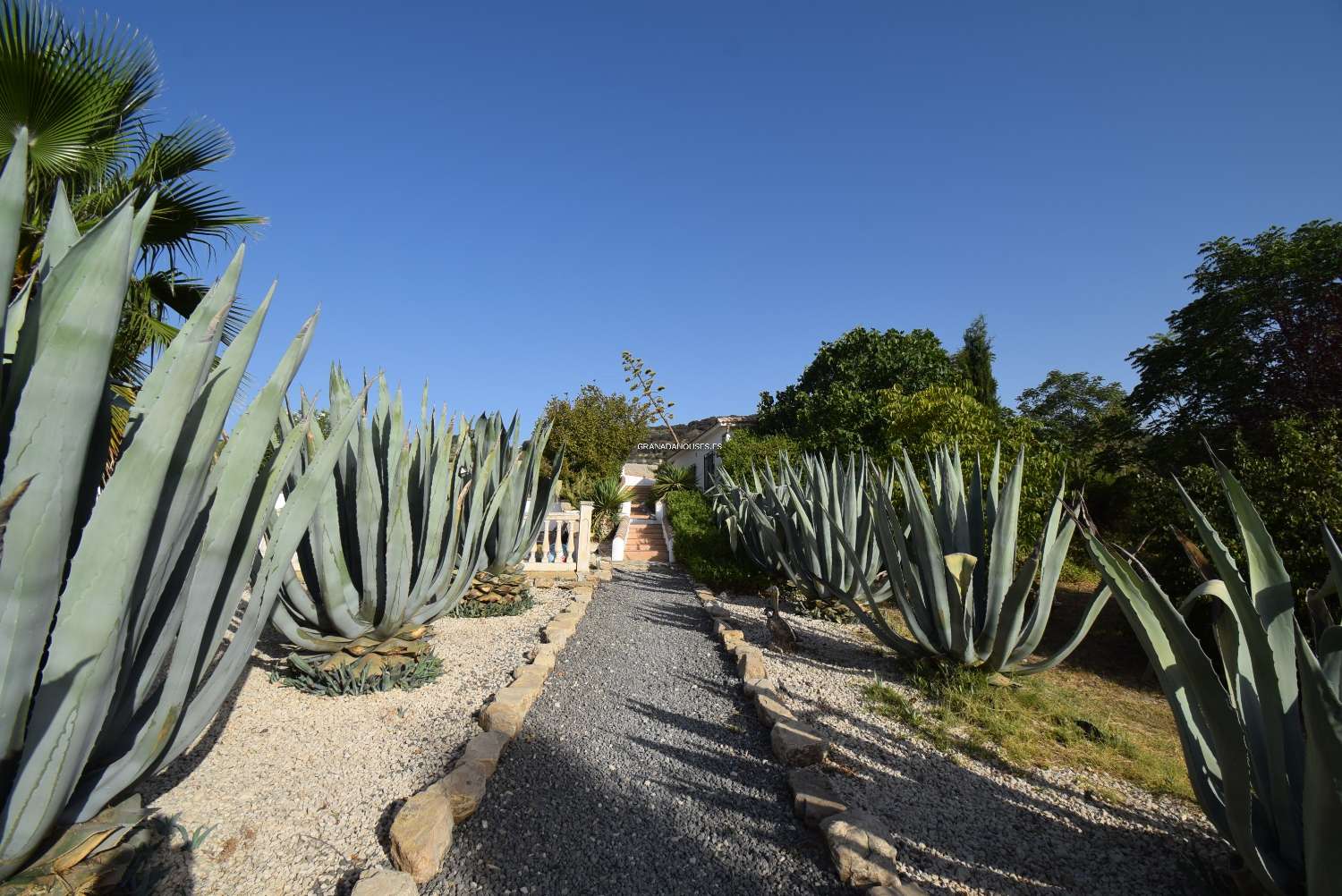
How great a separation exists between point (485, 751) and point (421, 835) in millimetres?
707

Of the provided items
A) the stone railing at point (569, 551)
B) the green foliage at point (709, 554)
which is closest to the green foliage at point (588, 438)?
the green foliage at point (709, 554)

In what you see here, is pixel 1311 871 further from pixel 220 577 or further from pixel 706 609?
pixel 706 609

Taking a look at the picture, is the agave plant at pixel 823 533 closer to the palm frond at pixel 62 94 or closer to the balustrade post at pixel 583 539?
the balustrade post at pixel 583 539

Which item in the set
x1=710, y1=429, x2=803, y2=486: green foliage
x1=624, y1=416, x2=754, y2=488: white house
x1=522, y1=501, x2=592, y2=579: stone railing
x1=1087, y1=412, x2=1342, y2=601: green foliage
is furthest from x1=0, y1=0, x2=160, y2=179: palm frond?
x1=624, y1=416, x2=754, y2=488: white house

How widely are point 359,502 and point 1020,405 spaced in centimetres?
3581

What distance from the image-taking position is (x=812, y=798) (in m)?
2.52

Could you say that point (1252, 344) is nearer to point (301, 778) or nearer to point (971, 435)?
point (971, 435)

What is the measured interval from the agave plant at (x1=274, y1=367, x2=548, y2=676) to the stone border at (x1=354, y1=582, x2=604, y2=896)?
31.5 inches

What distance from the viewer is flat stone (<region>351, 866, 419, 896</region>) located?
6.19 feet

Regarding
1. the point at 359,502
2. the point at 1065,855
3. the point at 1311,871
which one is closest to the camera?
the point at 1311,871

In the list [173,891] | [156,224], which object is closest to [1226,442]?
[173,891]

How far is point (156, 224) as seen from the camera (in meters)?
5.90

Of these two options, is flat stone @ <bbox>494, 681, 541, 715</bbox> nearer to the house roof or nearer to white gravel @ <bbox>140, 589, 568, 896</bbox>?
white gravel @ <bbox>140, 589, 568, 896</bbox>

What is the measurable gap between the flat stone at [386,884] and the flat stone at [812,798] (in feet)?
4.89
